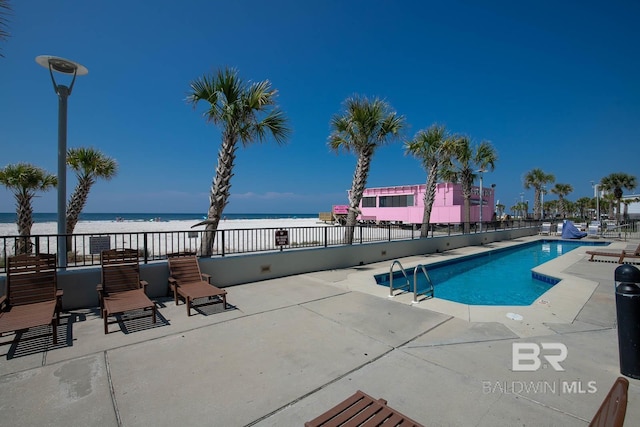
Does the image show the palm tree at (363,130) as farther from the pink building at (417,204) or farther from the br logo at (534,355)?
the pink building at (417,204)

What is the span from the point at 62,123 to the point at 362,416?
7.63 m

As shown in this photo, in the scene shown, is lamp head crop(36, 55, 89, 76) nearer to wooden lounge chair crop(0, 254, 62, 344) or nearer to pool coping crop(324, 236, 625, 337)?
wooden lounge chair crop(0, 254, 62, 344)

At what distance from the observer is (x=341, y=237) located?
12.5 metres

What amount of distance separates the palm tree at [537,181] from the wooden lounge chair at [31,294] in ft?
151

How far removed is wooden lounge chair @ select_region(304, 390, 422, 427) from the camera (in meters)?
2.14

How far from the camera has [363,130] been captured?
12414 millimetres

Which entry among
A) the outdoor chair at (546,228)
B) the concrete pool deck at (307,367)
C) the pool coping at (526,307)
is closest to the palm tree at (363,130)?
the pool coping at (526,307)

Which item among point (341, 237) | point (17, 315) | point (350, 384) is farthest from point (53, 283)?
point (341, 237)

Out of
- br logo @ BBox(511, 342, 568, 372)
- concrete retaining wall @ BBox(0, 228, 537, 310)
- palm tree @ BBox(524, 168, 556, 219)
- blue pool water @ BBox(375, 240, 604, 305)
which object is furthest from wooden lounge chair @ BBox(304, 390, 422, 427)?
palm tree @ BBox(524, 168, 556, 219)

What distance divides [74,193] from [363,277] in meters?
12.6

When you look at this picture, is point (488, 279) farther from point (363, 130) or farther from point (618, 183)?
point (618, 183)

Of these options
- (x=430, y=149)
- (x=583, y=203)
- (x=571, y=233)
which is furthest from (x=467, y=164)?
(x=583, y=203)

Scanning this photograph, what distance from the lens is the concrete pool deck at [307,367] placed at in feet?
9.32

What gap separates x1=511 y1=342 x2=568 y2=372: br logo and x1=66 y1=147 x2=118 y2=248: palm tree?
15.2 meters
